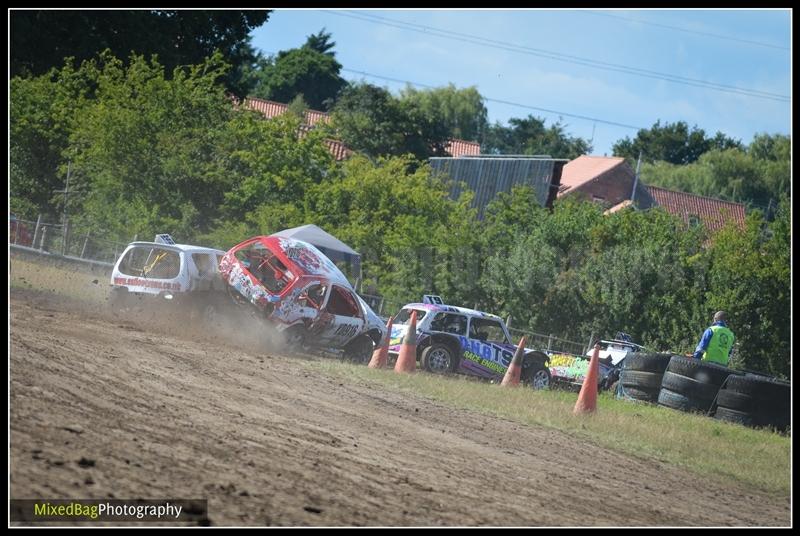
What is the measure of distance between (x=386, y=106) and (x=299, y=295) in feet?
153

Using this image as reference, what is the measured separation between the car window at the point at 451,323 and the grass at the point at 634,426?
8.15 ft

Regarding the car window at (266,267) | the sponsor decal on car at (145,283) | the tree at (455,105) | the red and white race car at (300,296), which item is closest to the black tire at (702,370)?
the red and white race car at (300,296)

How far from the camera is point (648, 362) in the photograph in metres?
18.4

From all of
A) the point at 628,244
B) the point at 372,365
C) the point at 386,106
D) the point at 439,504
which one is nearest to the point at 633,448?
the point at 439,504

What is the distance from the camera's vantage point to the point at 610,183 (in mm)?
67875

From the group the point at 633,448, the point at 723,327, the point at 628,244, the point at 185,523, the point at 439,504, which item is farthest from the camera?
the point at 628,244

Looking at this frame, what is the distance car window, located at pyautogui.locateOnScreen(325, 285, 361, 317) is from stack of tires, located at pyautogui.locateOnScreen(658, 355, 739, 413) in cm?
646

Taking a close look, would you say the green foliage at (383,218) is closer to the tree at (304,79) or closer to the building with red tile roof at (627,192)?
the building with red tile roof at (627,192)

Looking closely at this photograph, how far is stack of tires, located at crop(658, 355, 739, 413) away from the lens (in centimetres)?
1702

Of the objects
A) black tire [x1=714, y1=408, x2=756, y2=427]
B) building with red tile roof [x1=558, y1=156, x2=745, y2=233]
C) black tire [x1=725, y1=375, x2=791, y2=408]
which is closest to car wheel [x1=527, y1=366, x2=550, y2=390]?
black tire [x1=714, y1=408, x2=756, y2=427]

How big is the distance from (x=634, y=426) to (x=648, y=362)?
149 inches

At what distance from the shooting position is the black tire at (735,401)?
16359 millimetres

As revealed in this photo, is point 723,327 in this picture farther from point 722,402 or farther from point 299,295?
point 299,295

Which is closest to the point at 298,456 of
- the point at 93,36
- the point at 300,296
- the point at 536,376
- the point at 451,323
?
the point at 300,296
